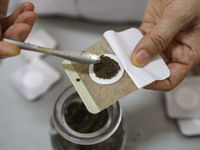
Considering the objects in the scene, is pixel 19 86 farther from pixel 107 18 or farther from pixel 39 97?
pixel 107 18

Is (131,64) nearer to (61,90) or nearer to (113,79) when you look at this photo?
(113,79)

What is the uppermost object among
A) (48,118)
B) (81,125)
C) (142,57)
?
(142,57)

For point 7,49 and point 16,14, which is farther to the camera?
point 16,14

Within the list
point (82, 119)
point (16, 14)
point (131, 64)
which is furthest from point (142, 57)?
point (16, 14)

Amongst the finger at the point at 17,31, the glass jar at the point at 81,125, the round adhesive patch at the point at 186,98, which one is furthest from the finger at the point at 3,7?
the round adhesive patch at the point at 186,98

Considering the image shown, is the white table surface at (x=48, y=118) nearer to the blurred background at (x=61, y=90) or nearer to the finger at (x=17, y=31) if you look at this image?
the blurred background at (x=61, y=90)

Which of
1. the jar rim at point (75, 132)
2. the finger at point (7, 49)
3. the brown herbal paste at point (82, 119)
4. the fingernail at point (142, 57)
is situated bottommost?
the brown herbal paste at point (82, 119)
